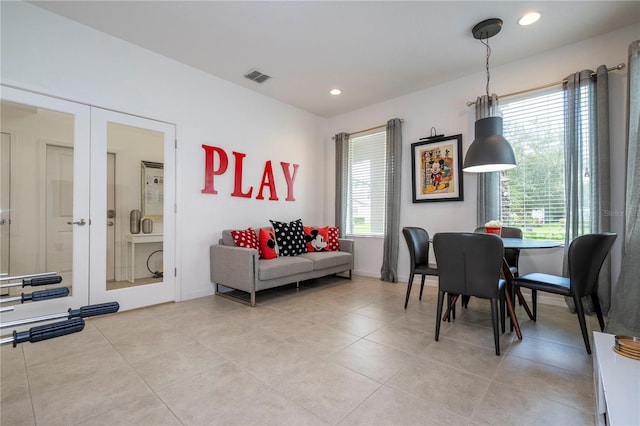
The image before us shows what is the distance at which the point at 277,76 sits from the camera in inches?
154

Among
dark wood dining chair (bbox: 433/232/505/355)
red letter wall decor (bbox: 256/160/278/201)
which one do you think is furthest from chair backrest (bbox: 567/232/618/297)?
red letter wall decor (bbox: 256/160/278/201)

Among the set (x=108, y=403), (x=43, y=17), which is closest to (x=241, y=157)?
(x=43, y=17)

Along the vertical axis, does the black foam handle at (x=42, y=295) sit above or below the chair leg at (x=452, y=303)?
above

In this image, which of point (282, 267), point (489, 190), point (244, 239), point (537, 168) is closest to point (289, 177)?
point (244, 239)

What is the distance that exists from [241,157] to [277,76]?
120 cm

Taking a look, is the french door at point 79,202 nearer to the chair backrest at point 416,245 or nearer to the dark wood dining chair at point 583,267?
the chair backrest at point 416,245

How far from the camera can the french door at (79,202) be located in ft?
8.38

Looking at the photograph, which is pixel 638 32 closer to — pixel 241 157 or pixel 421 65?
pixel 421 65

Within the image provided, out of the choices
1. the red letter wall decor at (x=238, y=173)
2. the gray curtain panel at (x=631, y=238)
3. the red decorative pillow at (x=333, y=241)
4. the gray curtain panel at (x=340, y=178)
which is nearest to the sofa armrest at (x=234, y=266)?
the red letter wall decor at (x=238, y=173)

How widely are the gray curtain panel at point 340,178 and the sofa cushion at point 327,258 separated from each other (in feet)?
2.64

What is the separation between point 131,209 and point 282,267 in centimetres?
178

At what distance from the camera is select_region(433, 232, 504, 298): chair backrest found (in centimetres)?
212

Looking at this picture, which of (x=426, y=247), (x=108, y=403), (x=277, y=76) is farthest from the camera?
(x=277, y=76)

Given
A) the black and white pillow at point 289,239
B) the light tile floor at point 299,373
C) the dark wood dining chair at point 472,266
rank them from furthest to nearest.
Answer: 1. the black and white pillow at point 289,239
2. the dark wood dining chair at point 472,266
3. the light tile floor at point 299,373
